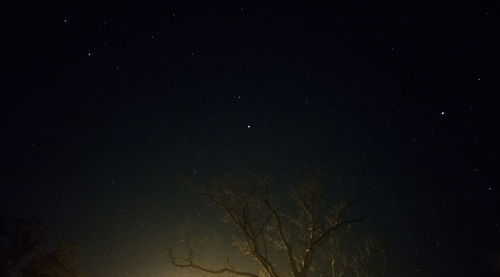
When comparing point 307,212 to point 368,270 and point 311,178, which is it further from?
point 368,270

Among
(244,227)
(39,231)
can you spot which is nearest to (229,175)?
(244,227)

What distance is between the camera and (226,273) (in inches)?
680

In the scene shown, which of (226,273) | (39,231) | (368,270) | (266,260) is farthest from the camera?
(368,270)

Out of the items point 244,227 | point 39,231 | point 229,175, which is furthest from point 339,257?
point 39,231

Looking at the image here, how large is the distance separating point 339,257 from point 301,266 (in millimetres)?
3876

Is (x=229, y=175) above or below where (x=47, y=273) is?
above

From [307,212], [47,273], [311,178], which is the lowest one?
[47,273]

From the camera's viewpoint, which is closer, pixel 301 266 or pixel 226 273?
pixel 301 266

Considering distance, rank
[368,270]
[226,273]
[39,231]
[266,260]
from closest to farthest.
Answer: [266,260] < [226,273] < [39,231] < [368,270]

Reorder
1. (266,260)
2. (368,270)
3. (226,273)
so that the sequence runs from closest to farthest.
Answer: (266,260), (226,273), (368,270)

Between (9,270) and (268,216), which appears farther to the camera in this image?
(9,270)

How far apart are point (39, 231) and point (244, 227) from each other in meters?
10.6

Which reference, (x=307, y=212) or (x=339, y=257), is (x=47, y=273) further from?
(x=339, y=257)

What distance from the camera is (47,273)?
17547 mm
